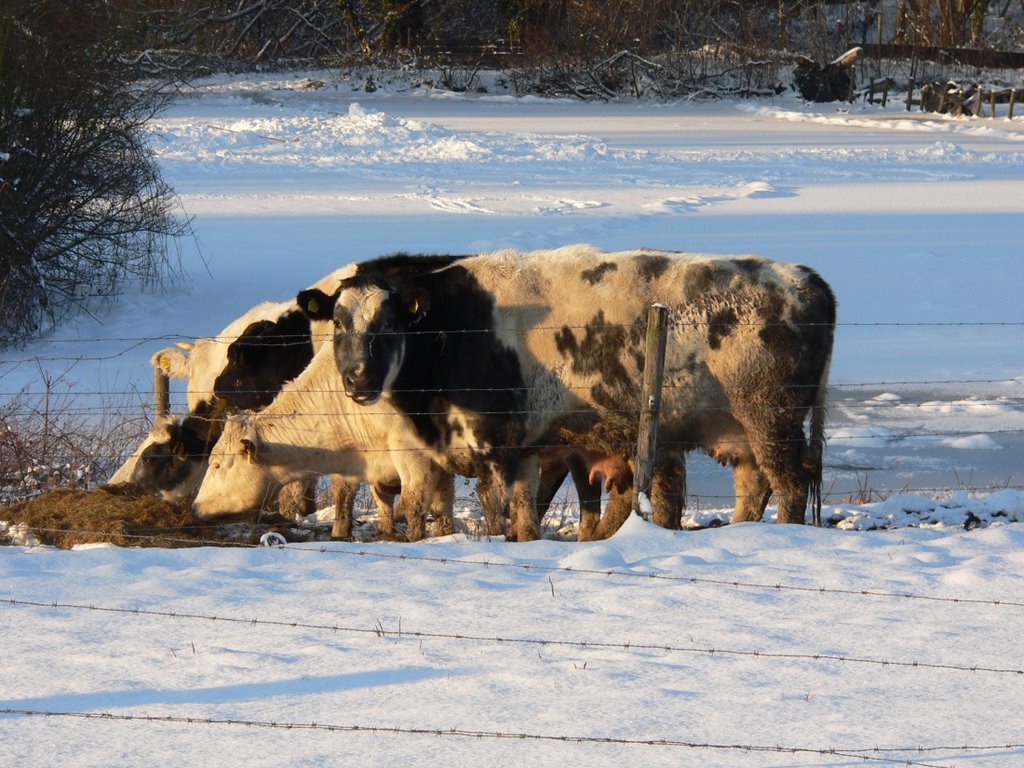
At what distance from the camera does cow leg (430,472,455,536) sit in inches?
373

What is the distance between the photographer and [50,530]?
8.34 m

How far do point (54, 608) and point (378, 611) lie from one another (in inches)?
59.7

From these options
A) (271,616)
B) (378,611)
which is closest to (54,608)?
(271,616)

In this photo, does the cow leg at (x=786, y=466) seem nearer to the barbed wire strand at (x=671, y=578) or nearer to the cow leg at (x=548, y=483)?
the cow leg at (x=548, y=483)

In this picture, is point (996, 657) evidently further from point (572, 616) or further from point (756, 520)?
point (756, 520)

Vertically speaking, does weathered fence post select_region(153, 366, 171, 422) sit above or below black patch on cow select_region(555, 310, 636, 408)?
below

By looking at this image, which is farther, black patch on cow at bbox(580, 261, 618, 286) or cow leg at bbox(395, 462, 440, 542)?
cow leg at bbox(395, 462, 440, 542)

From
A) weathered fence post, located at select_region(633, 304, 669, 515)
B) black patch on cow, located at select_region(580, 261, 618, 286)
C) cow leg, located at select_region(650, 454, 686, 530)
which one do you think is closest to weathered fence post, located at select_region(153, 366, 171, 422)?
black patch on cow, located at select_region(580, 261, 618, 286)

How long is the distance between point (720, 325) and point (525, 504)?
1.67 meters

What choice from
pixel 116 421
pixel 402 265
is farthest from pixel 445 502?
pixel 116 421

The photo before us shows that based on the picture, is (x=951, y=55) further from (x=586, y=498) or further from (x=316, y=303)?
(x=316, y=303)

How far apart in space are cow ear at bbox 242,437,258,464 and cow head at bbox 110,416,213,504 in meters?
0.94

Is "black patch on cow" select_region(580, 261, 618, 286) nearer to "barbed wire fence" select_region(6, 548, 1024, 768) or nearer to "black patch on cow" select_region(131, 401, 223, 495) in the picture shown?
"barbed wire fence" select_region(6, 548, 1024, 768)

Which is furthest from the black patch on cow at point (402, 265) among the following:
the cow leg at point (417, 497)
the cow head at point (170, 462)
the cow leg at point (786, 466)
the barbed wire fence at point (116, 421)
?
the cow leg at point (786, 466)
